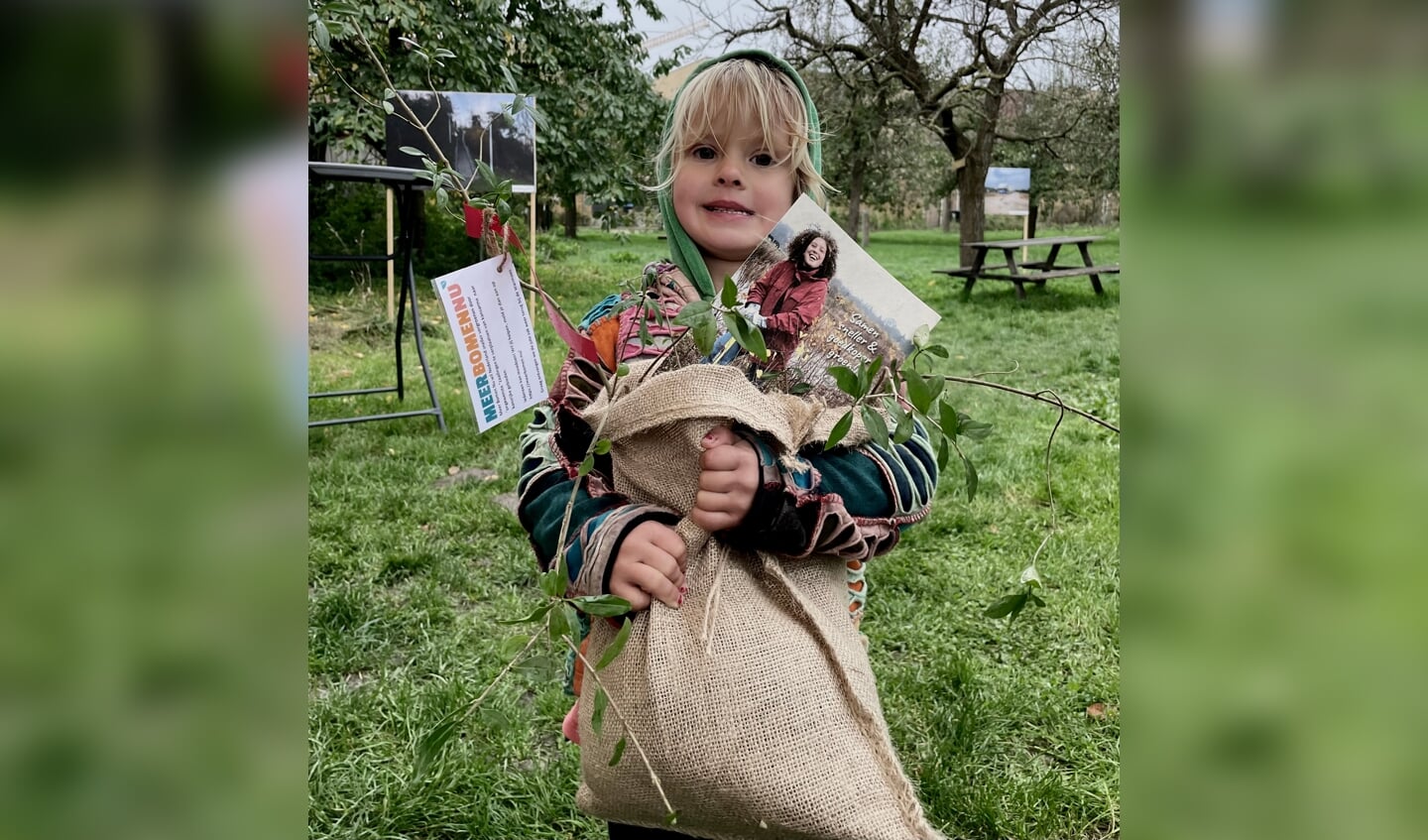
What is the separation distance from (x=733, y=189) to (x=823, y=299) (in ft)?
0.96

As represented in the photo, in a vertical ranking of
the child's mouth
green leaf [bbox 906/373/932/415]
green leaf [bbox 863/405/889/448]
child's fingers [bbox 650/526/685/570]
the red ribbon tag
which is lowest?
child's fingers [bbox 650/526/685/570]

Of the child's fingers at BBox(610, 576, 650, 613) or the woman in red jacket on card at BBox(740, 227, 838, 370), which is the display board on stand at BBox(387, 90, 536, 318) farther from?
the child's fingers at BBox(610, 576, 650, 613)

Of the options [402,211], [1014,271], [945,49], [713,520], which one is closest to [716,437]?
[713,520]

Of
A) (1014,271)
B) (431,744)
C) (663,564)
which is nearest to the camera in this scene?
(431,744)

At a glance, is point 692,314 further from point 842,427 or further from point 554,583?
point 554,583

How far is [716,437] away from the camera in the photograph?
1173 mm

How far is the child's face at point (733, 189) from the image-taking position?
141 cm

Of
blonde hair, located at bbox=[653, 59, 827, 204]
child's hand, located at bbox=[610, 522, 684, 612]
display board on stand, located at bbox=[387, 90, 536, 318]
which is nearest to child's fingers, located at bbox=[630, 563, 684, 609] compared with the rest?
child's hand, located at bbox=[610, 522, 684, 612]

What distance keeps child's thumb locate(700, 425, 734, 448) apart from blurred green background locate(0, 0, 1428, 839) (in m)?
0.85

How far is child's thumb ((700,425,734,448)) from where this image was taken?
1.17 meters

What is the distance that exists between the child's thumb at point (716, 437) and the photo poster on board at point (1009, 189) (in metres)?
15.0
